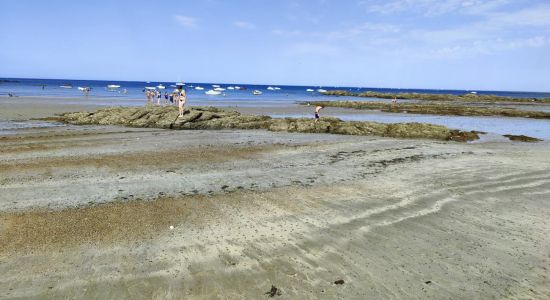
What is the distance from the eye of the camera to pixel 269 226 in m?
9.29

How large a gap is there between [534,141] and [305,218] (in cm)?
2355

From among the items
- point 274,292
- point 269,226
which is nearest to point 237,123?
point 269,226

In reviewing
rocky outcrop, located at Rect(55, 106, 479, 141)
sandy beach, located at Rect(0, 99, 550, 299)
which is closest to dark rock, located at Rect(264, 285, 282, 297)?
sandy beach, located at Rect(0, 99, 550, 299)

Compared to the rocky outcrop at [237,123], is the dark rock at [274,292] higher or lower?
lower

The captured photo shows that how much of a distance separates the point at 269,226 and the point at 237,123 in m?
23.0

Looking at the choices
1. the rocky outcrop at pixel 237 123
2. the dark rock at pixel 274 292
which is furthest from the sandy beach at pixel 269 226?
the rocky outcrop at pixel 237 123

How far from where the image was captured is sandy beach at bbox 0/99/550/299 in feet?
21.7

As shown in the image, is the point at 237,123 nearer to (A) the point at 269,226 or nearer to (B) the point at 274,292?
(A) the point at 269,226

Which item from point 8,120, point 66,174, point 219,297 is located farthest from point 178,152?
point 8,120

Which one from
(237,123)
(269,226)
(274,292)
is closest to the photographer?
(274,292)

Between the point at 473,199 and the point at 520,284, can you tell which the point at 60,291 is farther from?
the point at 473,199

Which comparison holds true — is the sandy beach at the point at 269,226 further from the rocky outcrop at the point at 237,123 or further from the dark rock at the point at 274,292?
the rocky outcrop at the point at 237,123

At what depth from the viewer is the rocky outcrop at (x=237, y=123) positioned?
93.8 ft

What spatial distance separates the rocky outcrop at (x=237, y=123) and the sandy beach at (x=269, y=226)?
10.2 m
